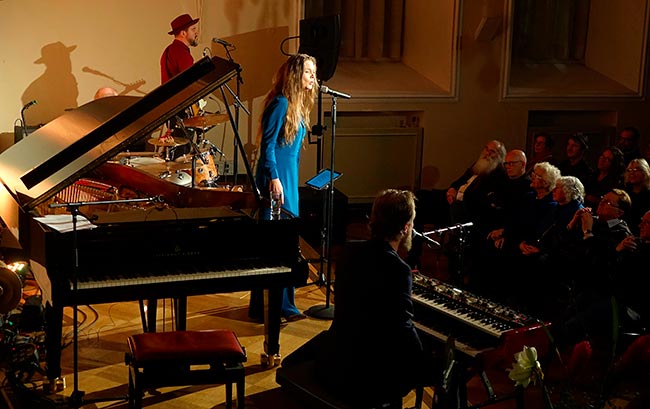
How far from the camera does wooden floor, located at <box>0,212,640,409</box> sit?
4.46 metres

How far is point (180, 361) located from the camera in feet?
12.7

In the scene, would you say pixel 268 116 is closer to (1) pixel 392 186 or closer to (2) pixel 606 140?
(1) pixel 392 186

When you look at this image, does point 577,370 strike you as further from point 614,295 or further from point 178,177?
point 178,177

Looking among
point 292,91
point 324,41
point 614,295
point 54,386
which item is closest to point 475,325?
point 614,295

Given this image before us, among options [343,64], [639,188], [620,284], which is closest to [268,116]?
[620,284]

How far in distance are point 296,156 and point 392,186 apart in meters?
3.98

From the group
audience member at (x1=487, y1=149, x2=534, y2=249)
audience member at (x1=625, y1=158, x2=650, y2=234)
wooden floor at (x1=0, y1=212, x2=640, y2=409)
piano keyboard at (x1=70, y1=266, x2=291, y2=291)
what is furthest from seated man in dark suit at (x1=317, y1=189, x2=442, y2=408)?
audience member at (x1=625, y1=158, x2=650, y2=234)

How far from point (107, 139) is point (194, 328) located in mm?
1700

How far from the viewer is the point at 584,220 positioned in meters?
5.57

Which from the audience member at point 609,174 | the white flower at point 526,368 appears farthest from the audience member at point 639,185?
the white flower at point 526,368

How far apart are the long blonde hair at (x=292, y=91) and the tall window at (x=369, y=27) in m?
4.01

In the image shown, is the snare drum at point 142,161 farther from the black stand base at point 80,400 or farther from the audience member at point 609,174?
the audience member at point 609,174

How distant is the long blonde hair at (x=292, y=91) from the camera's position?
5.27 m

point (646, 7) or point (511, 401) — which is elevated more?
point (646, 7)
